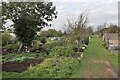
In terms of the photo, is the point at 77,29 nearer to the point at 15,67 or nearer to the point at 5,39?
the point at 5,39

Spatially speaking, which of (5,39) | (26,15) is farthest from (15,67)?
(5,39)

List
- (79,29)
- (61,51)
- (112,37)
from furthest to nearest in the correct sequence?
1. (112,37)
2. (79,29)
3. (61,51)

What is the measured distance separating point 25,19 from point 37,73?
21.9 metres

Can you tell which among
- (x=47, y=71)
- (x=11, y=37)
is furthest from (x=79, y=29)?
(x=47, y=71)

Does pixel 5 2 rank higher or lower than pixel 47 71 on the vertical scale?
higher

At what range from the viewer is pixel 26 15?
124 ft

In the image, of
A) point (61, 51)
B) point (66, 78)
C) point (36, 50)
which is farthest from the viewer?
point (36, 50)

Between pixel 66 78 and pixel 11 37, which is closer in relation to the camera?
pixel 66 78

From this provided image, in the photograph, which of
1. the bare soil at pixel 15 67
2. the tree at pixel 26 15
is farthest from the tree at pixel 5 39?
the bare soil at pixel 15 67

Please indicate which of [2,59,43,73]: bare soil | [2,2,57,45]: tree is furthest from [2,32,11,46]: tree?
[2,59,43,73]: bare soil

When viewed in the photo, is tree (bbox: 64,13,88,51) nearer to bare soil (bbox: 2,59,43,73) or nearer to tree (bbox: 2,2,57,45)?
tree (bbox: 2,2,57,45)

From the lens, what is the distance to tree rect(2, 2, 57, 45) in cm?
3809

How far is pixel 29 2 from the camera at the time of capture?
38.8m

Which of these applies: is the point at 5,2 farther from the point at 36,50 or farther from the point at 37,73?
the point at 37,73
